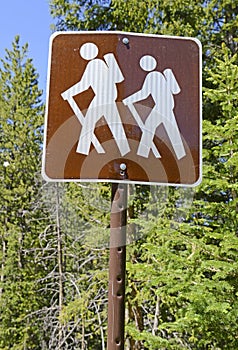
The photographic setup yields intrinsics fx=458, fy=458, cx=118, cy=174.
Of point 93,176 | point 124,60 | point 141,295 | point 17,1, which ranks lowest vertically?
point 141,295

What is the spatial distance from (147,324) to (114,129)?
18.7 feet

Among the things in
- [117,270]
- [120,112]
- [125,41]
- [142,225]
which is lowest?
[142,225]

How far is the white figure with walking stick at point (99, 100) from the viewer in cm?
105

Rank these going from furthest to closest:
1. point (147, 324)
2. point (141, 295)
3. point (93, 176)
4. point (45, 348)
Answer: point (45, 348), point (147, 324), point (141, 295), point (93, 176)

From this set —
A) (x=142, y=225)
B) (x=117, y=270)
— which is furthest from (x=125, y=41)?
(x=142, y=225)

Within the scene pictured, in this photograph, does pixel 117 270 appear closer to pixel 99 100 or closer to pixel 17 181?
pixel 99 100

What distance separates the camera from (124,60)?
110cm

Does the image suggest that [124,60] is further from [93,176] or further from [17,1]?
[17,1]

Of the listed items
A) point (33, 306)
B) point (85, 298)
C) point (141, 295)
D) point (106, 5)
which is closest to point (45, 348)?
point (33, 306)

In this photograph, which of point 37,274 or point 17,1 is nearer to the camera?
point 17,1

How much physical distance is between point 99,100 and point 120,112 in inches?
2.2

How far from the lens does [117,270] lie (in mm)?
1037

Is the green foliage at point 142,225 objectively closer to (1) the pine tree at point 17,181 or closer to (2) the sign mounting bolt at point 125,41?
(1) the pine tree at point 17,181

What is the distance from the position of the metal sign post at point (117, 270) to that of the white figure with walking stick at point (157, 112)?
3.4 inches
